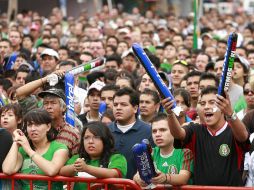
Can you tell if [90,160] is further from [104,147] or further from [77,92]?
[77,92]

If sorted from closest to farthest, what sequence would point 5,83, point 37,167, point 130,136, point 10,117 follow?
point 37,167 → point 130,136 → point 10,117 → point 5,83

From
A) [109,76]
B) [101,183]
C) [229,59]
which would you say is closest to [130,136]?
[101,183]

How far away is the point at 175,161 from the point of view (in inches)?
318

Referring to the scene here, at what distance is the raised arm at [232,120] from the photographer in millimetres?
7188

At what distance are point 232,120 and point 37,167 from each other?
1869 mm

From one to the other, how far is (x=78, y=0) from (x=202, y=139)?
109ft

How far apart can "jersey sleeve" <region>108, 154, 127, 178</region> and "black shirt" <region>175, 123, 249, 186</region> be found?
52 centimetres

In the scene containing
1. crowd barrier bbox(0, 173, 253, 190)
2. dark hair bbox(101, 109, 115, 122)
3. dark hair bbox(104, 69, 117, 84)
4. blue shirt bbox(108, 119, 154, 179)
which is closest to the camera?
crowd barrier bbox(0, 173, 253, 190)

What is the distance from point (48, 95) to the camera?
9.27 m

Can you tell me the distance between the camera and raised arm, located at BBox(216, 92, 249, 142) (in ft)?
23.6

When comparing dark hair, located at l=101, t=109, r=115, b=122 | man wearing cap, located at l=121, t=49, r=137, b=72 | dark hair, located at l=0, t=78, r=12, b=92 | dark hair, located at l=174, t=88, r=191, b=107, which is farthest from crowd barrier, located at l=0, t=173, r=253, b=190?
man wearing cap, located at l=121, t=49, r=137, b=72

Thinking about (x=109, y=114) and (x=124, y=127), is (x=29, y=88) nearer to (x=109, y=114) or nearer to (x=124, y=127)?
(x=109, y=114)

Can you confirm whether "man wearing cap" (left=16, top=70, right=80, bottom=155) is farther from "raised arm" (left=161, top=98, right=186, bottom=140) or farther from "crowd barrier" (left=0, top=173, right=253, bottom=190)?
"raised arm" (left=161, top=98, right=186, bottom=140)

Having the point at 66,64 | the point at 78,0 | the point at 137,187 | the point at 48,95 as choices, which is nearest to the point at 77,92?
the point at 66,64
